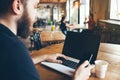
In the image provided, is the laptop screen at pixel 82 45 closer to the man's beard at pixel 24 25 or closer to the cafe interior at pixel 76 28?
the cafe interior at pixel 76 28

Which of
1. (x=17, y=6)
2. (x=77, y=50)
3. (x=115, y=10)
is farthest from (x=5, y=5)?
(x=115, y=10)

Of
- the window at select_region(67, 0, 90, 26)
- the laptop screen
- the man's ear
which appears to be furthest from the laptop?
the window at select_region(67, 0, 90, 26)

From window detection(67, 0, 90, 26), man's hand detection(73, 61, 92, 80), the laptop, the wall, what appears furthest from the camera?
window detection(67, 0, 90, 26)

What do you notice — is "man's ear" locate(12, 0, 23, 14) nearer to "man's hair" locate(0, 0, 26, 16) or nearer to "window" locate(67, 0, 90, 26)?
"man's hair" locate(0, 0, 26, 16)

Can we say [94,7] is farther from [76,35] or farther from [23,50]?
[23,50]

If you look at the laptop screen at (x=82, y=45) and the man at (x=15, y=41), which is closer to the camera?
the man at (x=15, y=41)

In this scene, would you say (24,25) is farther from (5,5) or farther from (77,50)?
(77,50)

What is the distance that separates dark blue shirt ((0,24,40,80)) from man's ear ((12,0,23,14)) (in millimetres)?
92

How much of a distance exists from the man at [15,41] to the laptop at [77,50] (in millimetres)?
532

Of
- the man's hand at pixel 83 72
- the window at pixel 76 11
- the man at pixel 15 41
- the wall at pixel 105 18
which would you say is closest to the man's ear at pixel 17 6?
the man at pixel 15 41

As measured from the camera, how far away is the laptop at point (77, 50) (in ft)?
4.71

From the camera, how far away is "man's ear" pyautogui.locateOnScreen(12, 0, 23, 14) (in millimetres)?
873

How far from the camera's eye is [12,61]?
821mm

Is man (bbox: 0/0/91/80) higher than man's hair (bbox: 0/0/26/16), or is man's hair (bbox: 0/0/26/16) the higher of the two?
man's hair (bbox: 0/0/26/16)
